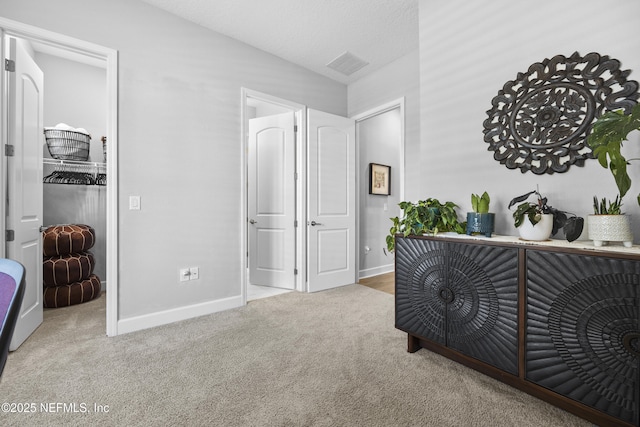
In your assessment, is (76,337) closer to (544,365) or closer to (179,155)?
(179,155)

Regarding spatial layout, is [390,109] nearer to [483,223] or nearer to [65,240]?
[483,223]

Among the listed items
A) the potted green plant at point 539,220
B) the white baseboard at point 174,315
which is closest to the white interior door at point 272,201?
the white baseboard at point 174,315

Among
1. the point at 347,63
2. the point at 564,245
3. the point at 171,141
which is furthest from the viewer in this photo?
the point at 347,63

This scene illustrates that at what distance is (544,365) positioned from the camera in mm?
1328

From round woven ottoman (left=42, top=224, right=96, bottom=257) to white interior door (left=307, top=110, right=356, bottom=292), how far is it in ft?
7.80

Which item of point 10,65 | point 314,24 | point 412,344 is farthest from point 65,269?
point 314,24

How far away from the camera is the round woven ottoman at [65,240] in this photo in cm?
280

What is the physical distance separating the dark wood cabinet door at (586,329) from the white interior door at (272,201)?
2.58 meters

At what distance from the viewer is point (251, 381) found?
164 centimetres

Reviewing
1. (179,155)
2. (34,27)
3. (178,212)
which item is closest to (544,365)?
(178,212)

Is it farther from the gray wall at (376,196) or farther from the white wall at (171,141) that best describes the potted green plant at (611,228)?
the gray wall at (376,196)

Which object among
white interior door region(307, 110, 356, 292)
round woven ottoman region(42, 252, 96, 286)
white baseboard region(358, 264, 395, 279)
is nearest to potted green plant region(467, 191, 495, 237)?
white interior door region(307, 110, 356, 292)

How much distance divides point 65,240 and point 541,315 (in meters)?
3.91

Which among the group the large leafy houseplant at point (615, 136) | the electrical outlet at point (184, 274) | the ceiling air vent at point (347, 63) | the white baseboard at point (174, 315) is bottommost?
the white baseboard at point (174, 315)
